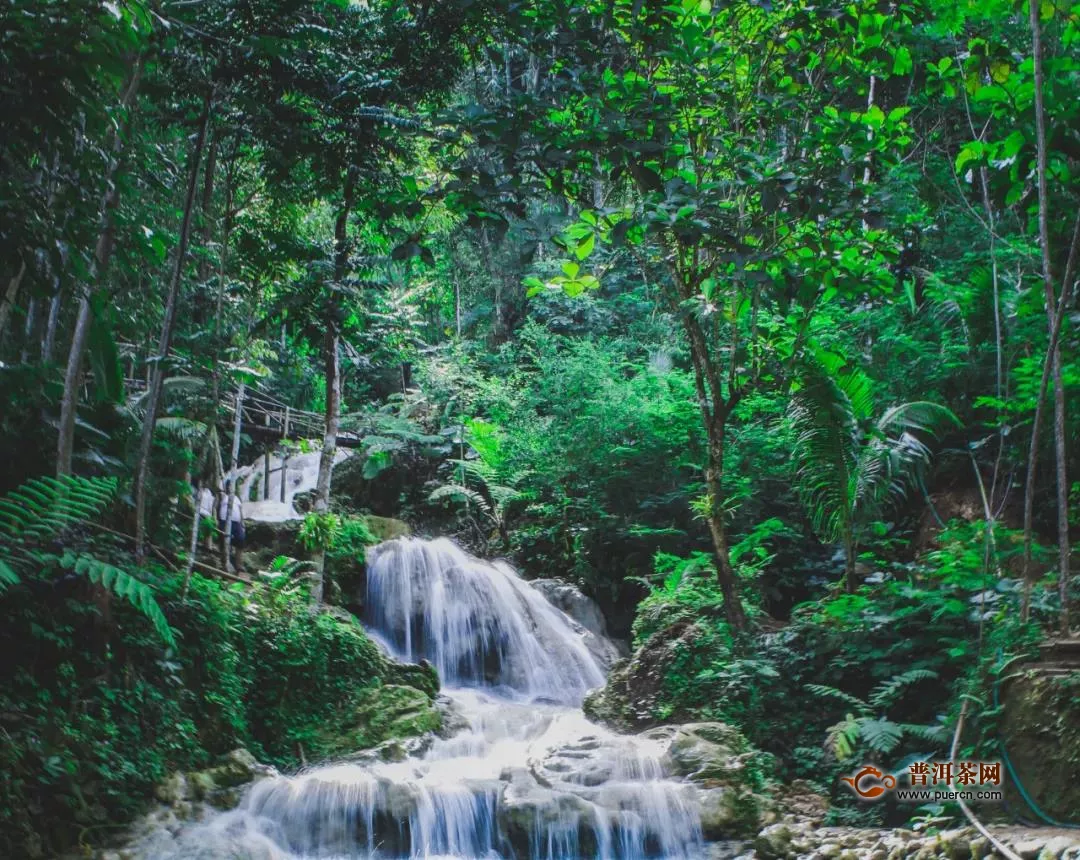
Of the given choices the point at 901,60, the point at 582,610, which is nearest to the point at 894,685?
the point at 901,60

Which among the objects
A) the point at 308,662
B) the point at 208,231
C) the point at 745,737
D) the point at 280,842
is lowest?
the point at 280,842

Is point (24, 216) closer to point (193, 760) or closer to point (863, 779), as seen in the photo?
point (193, 760)

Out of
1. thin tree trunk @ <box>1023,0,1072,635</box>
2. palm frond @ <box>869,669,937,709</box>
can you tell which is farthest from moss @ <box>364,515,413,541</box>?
thin tree trunk @ <box>1023,0,1072,635</box>

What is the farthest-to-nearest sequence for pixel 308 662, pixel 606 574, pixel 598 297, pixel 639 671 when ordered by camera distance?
pixel 598 297 < pixel 606 574 < pixel 639 671 < pixel 308 662

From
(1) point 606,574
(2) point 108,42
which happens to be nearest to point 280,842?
(2) point 108,42

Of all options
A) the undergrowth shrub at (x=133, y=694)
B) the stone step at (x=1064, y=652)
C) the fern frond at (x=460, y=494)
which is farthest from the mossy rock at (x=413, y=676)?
the stone step at (x=1064, y=652)

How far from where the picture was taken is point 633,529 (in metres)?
11.5

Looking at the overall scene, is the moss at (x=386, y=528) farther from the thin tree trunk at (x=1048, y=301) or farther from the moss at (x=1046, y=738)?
the thin tree trunk at (x=1048, y=301)

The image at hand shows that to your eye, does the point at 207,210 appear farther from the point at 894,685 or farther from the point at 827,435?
the point at 894,685

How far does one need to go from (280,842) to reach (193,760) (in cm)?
102

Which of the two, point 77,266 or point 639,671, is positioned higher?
point 77,266

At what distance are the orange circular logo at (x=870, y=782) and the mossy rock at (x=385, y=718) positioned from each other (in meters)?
4.06

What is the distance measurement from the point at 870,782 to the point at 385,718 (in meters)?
4.51

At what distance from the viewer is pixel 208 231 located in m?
8.61
